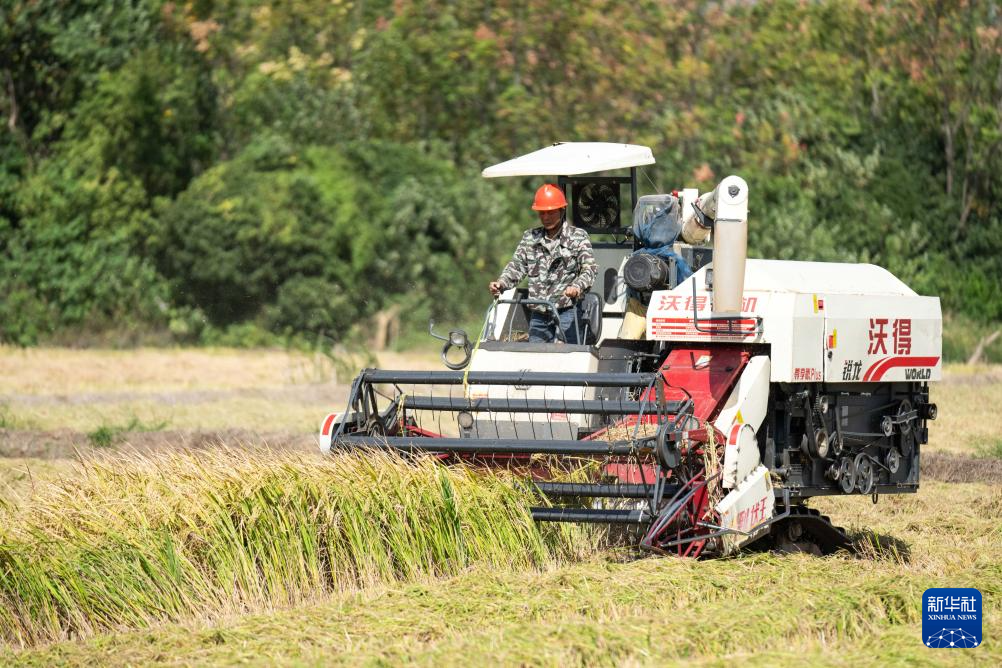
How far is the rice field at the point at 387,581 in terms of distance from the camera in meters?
7.18

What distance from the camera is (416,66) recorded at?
3412 cm

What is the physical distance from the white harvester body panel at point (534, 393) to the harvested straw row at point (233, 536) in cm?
70

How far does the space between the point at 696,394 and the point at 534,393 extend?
1.12 m

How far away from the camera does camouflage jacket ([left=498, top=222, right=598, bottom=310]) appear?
11.1 meters

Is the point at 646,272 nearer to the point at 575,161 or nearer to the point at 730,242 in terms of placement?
the point at 575,161

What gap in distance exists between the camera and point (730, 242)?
380 inches

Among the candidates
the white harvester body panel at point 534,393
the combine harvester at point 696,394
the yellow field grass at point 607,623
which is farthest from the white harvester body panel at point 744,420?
the white harvester body panel at point 534,393

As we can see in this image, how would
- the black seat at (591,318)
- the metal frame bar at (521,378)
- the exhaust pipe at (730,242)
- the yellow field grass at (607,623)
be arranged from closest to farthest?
the yellow field grass at (607,623) < the metal frame bar at (521,378) < the exhaust pipe at (730,242) < the black seat at (591,318)

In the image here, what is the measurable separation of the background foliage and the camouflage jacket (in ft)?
56.2

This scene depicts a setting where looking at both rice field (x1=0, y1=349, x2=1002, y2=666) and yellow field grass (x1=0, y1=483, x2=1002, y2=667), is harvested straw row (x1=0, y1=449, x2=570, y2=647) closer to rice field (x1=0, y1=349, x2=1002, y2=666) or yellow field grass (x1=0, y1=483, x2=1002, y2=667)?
rice field (x1=0, y1=349, x2=1002, y2=666)

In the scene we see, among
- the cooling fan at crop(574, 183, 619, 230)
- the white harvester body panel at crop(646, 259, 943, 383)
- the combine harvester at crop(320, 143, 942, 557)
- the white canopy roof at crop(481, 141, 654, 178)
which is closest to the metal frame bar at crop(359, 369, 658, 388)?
the combine harvester at crop(320, 143, 942, 557)

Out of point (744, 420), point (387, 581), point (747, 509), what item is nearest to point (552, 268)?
point (744, 420)

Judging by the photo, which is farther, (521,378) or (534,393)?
(534,393)

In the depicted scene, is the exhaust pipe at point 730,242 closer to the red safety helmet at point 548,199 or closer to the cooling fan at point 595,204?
the red safety helmet at point 548,199
